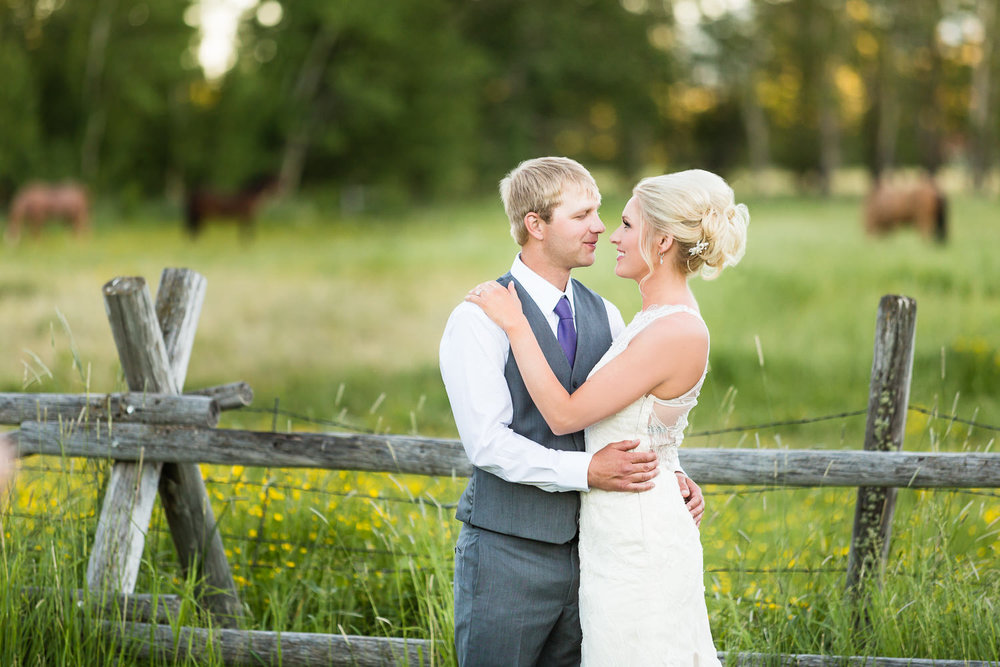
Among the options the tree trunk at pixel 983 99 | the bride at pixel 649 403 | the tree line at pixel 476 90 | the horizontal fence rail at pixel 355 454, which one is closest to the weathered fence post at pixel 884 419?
the horizontal fence rail at pixel 355 454

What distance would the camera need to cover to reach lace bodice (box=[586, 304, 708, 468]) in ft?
8.83

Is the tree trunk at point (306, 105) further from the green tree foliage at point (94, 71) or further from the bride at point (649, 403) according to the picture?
the bride at point (649, 403)

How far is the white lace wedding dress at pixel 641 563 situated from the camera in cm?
268

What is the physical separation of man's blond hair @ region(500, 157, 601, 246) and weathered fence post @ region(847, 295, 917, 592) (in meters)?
1.79

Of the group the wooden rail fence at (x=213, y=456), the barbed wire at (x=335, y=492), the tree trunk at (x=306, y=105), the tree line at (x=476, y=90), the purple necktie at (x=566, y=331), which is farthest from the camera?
the tree trunk at (x=306, y=105)

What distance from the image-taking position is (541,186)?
269cm

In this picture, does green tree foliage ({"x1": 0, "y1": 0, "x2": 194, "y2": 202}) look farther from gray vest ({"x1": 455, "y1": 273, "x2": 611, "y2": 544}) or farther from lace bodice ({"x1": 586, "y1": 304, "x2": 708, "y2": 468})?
lace bodice ({"x1": 586, "y1": 304, "x2": 708, "y2": 468})

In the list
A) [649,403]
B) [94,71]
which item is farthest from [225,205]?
[649,403]

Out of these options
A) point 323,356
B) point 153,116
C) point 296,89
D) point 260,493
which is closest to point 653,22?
point 296,89

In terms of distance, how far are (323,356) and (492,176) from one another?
94.9ft

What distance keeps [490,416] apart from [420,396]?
7541 millimetres

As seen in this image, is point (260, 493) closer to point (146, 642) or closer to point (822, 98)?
point (146, 642)

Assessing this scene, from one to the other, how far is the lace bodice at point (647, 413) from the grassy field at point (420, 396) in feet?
3.70

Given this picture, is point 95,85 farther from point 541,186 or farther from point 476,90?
point 541,186
